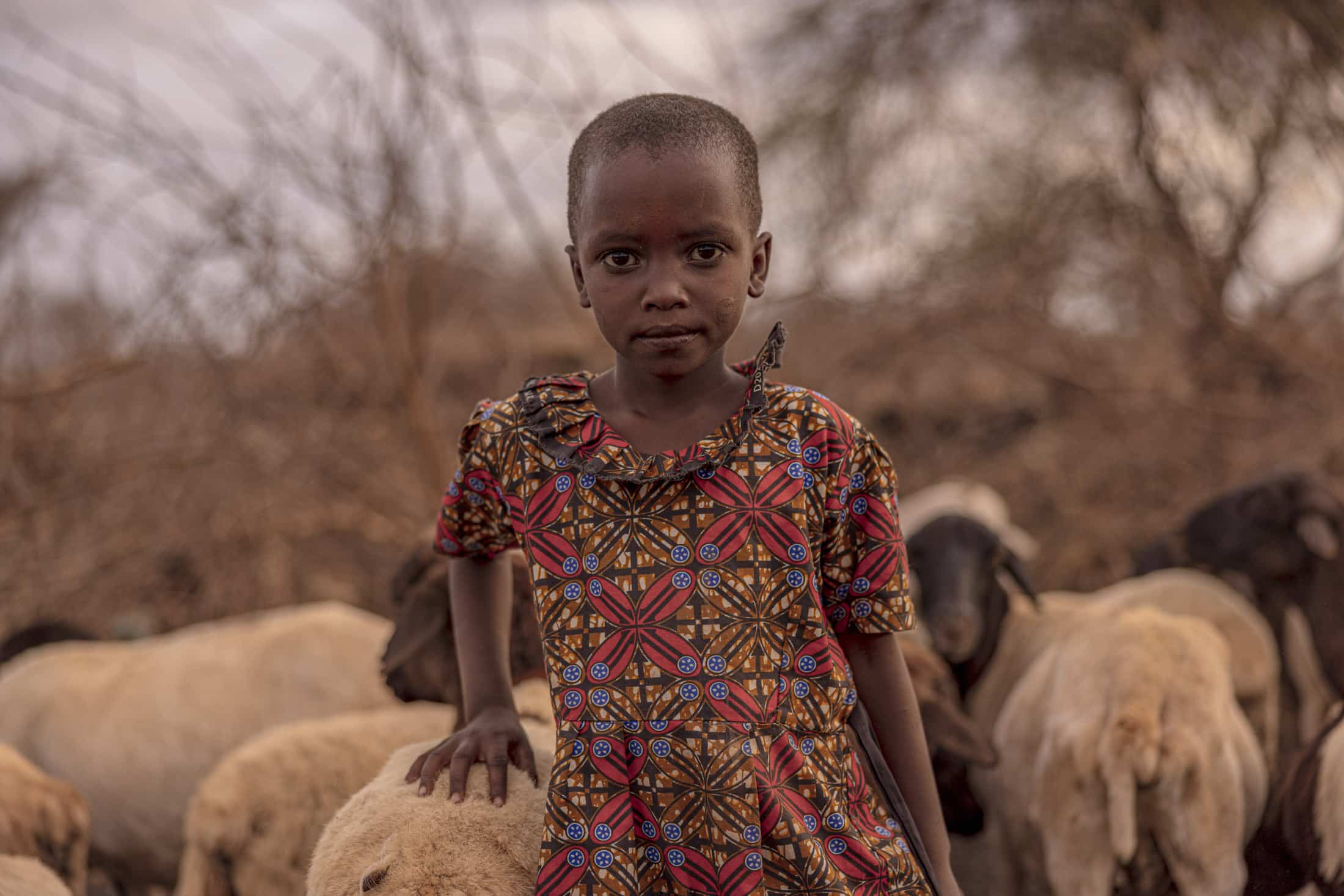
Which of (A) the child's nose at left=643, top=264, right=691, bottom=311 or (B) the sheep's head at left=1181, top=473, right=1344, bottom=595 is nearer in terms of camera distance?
(A) the child's nose at left=643, top=264, right=691, bottom=311

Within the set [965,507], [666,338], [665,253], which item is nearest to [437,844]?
[666,338]

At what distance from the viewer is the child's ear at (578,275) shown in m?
2.03

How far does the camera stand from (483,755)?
89.8 inches

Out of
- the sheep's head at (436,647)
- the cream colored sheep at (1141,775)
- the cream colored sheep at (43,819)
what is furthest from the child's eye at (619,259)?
the cream colored sheep at (43,819)

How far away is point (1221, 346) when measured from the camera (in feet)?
30.7

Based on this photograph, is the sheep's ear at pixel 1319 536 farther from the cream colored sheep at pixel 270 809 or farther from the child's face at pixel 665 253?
the child's face at pixel 665 253

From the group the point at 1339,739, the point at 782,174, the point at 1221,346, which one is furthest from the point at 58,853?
the point at 1221,346

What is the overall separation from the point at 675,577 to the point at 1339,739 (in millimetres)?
2206

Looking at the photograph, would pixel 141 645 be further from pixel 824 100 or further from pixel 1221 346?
pixel 1221 346

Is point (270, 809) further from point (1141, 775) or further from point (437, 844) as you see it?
point (1141, 775)

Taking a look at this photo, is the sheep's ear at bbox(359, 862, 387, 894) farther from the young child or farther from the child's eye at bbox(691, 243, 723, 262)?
the child's eye at bbox(691, 243, 723, 262)

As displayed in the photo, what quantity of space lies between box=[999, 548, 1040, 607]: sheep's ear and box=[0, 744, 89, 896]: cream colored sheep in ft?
10.4

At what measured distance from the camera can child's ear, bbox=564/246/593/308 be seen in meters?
2.03

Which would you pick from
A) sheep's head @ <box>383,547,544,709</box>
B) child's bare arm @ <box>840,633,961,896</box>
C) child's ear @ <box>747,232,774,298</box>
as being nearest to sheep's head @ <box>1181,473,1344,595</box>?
sheep's head @ <box>383,547,544,709</box>
